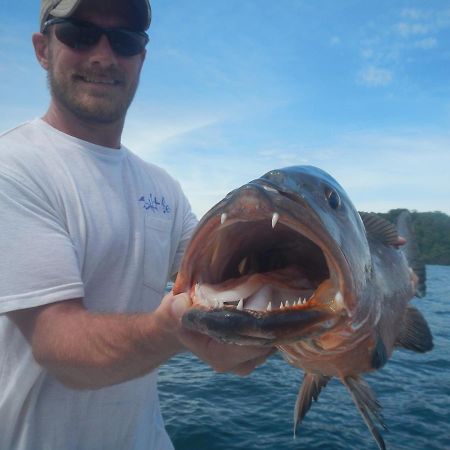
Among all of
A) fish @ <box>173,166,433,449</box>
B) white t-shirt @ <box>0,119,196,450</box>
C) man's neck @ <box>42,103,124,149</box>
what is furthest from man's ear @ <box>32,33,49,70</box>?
fish @ <box>173,166,433,449</box>

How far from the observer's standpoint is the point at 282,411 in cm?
757

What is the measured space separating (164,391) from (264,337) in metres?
7.46

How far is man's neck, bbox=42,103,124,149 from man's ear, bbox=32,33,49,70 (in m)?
0.37

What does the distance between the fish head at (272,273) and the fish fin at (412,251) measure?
6.57 feet

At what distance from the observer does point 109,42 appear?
9.23 feet

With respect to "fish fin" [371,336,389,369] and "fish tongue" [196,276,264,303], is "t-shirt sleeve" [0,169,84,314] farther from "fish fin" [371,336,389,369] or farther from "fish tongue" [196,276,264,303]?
"fish fin" [371,336,389,369]

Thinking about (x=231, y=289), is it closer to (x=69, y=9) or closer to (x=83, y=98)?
(x=83, y=98)

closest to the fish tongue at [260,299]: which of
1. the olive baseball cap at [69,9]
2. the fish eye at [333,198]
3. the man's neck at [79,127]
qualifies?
the fish eye at [333,198]

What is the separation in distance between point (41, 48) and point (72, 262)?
5.64 feet

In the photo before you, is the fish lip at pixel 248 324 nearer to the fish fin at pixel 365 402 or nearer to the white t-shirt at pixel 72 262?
the white t-shirt at pixel 72 262

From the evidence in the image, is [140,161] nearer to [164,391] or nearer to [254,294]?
[254,294]

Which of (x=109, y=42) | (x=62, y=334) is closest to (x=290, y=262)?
(x=62, y=334)

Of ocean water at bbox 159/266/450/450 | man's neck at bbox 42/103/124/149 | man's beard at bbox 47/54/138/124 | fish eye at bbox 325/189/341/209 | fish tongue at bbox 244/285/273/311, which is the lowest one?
ocean water at bbox 159/266/450/450

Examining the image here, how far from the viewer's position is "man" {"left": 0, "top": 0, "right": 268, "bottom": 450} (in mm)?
1862
